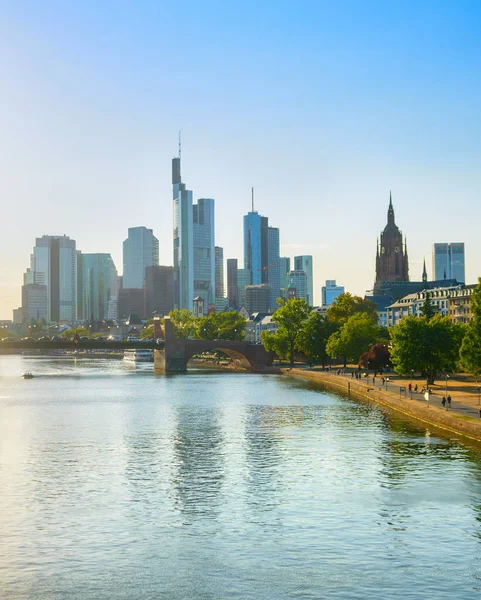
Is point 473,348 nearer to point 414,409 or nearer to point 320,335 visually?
point 414,409

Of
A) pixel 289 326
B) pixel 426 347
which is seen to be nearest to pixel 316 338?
pixel 289 326

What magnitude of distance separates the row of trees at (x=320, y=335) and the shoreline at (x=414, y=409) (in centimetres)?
1331

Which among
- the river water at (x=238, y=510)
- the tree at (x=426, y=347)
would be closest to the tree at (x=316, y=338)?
the tree at (x=426, y=347)

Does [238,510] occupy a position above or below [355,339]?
below

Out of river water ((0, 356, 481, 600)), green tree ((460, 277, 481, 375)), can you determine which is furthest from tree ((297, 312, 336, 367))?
river water ((0, 356, 481, 600))

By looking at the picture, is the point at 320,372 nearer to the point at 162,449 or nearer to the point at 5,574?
the point at 162,449

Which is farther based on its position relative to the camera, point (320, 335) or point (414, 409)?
point (320, 335)

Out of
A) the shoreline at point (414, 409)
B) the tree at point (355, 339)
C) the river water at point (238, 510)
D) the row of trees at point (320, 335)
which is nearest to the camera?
the river water at point (238, 510)

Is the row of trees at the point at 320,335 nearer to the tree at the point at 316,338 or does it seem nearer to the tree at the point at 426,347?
the tree at the point at 316,338

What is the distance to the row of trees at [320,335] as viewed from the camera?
16038 centimetres

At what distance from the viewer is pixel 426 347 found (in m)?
120

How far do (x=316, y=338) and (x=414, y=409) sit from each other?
299 feet

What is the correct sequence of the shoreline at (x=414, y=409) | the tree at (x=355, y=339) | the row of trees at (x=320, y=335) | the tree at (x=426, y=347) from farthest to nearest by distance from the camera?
the row of trees at (x=320, y=335), the tree at (x=355, y=339), the tree at (x=426, y=347), the shoreline at (x=414, y=409)

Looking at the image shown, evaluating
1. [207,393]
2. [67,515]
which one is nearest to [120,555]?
[67,515]
